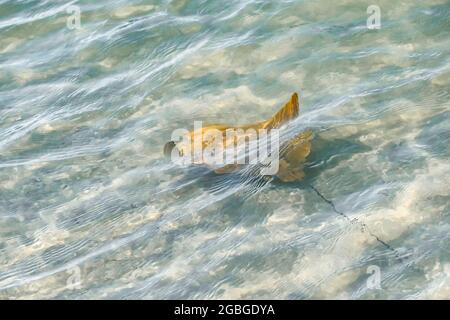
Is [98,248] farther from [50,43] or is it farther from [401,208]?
[50,43]

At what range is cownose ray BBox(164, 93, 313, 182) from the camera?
18.3 feet

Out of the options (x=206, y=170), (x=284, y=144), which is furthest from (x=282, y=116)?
(x=206, y=170)

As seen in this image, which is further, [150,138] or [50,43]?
[50,43]

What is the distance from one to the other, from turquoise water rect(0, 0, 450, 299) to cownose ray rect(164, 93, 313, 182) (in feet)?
0.31

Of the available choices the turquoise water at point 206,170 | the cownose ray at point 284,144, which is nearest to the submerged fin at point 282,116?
the cownose ray at point 284,144

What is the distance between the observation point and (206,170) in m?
5.68

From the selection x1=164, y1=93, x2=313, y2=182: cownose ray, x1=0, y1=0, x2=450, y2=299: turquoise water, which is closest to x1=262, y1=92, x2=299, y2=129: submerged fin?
x1=164, y1=93, x2=313, y2=182: cownose ray

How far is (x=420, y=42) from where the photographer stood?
7.11 meters

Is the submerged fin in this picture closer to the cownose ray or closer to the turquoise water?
the cownose ray

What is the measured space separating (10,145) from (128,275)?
7.20ft

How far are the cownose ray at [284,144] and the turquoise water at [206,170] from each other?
0.31ft

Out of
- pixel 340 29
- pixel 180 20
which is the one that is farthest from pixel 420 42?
pixel 180 20

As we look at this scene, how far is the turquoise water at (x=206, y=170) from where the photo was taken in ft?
15.6
